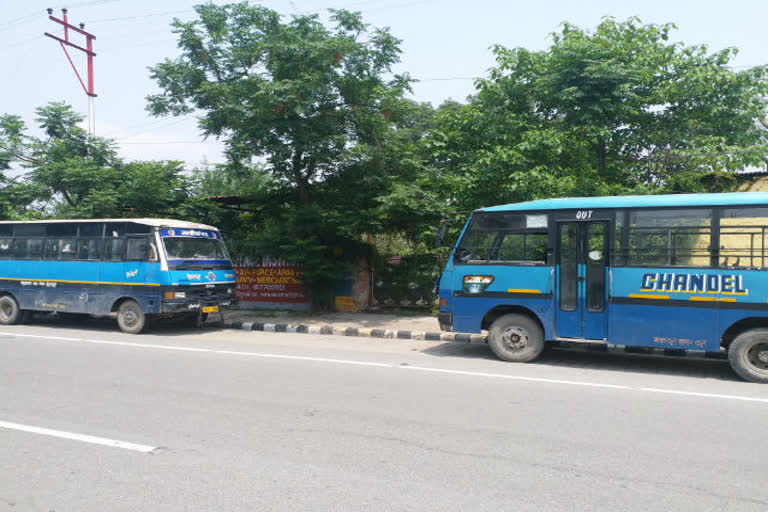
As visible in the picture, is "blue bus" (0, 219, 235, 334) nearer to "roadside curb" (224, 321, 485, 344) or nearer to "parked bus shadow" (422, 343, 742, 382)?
"roadside curb" (224, 321, 485, 344)

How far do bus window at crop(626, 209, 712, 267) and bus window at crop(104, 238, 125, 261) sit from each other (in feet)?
35.4

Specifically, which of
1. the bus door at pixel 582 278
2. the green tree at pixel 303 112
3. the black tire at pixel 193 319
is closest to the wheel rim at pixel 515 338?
the bus door at pixel 582 278

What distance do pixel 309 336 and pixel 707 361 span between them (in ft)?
26.3

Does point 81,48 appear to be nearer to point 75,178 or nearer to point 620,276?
point 75,178

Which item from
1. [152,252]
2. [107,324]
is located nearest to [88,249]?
[152,252]

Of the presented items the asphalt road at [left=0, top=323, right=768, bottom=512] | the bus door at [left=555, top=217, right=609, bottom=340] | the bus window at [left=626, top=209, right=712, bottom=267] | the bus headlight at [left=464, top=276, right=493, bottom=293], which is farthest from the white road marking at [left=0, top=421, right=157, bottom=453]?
the bus window at [left=626, top=209, right=712, bottom=267]

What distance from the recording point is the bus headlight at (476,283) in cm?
983

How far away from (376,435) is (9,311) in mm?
13718

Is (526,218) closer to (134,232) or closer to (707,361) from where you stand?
(707,361)

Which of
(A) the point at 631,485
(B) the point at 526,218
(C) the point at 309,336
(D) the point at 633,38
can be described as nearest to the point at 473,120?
(D) the point at 633,38

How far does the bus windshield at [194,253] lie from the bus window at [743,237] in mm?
10684

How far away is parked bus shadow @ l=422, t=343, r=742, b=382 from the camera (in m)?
8.95

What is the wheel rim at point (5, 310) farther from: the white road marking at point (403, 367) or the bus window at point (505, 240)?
the bus window at point (505, 240)

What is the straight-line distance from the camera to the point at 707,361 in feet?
32.8
